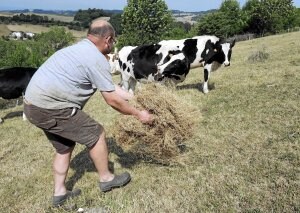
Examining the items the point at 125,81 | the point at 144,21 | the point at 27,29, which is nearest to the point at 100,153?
the point at 125,81

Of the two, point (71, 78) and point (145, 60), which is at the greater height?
point (71, 78)

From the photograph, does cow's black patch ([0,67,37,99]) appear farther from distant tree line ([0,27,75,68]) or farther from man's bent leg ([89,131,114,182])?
distant tree line ([0,27,75,68])

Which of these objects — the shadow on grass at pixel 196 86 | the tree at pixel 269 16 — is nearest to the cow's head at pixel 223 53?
the shadow on grass at pixel 196 86

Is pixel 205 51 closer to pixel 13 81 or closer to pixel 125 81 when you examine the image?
pixel 125 81

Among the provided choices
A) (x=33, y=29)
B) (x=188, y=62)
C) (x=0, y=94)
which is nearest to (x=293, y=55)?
(x=188, y=62)

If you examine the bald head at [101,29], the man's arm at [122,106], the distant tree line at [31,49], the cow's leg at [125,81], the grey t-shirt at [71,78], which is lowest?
the distant tree line at [31,49]

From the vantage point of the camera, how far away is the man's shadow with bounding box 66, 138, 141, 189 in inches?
242

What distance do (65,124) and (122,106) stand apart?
777 millimetres

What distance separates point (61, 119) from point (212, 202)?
2184mm

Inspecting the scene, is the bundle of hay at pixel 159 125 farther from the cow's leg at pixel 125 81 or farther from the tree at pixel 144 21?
the tree at pixel 144 21

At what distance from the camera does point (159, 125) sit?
549 cm

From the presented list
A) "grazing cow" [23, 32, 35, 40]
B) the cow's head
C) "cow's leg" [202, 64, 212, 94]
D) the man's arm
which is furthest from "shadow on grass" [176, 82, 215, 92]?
"grazing cow" [23, 32, 35, 40]

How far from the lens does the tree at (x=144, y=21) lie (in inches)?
2224

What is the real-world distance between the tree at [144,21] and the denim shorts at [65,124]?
51.2 metres
